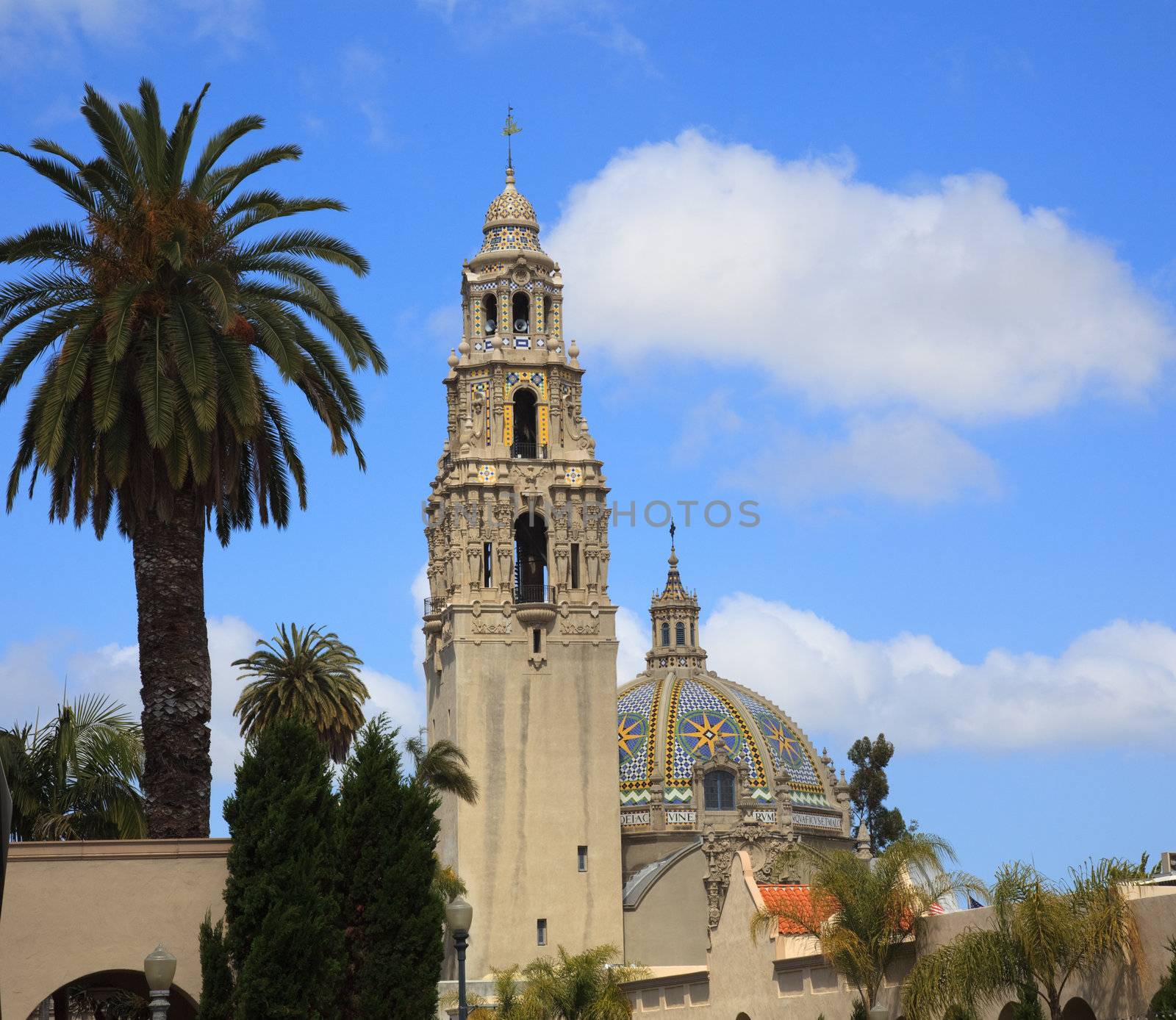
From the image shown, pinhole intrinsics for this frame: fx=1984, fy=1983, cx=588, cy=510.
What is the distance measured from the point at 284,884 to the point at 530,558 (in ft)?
123

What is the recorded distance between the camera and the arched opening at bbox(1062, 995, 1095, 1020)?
31112 mm

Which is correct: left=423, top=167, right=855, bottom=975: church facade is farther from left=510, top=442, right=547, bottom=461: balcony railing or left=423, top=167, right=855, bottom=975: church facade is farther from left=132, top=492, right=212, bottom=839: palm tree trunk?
left=132, top=492, right=212, bottom=839: palm tree trunk

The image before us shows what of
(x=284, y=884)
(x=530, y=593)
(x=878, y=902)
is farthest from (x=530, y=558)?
(x=284, y=884)

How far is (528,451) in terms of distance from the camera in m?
63.2

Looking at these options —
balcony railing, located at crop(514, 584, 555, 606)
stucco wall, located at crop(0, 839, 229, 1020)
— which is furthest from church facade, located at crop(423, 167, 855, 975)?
stucco wall, located at crop(0, 839, 229, 1020)

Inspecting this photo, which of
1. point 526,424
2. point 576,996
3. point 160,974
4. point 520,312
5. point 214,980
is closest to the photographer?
point 160,974

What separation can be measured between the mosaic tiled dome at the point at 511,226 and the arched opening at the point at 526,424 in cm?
480

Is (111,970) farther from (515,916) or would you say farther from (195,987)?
(515,916)

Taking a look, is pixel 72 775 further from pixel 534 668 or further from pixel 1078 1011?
pixel 534 668

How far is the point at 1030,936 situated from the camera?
96.5 feet

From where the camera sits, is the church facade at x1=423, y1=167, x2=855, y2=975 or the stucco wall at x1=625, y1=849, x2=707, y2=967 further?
the stucco wall at x1=625, y1=849, x2=707, y2=967

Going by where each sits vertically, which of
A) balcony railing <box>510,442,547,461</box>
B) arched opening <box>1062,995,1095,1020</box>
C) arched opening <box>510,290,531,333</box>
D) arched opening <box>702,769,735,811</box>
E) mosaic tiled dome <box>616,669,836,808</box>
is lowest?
arched opening <box>1062,995,1095,1020</box>

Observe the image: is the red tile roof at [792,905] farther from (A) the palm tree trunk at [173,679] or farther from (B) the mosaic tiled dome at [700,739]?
(B) the mosaic tiled dome at [700,739]

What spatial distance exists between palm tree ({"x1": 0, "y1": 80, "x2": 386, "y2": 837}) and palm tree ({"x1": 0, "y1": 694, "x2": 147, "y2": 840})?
2369mm
